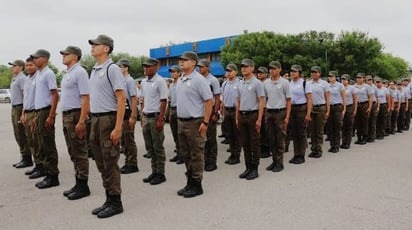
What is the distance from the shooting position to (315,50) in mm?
30203

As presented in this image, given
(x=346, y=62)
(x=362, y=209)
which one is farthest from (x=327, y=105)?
(x=346, y=62)

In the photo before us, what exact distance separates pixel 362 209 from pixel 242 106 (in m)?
2.45

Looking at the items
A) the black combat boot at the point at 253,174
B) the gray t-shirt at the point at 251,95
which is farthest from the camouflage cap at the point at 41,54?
the black combat boot at the point at 253,174

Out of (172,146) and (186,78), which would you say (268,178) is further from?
(172,146)

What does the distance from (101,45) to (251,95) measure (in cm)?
258

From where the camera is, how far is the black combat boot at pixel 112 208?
4.20 meters

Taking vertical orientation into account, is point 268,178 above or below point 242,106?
below

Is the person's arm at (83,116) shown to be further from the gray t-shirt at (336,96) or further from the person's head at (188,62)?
the gray t-shirt at (336,96)

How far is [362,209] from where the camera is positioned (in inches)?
170

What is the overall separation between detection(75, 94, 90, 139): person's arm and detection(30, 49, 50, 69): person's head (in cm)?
131

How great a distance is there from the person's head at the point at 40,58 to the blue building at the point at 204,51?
34.0 metres

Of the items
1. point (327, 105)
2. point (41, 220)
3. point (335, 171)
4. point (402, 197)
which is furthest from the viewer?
point (327, 105)

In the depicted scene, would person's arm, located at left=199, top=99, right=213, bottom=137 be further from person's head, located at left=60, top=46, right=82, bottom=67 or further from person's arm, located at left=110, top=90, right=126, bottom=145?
person's head, located at left=60, top=46, right=82, bottom=67

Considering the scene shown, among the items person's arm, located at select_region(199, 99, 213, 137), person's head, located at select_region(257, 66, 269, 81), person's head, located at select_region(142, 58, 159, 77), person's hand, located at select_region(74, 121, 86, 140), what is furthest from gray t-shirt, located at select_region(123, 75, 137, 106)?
person's head, located at select_region(257, 66, 269, 81)
